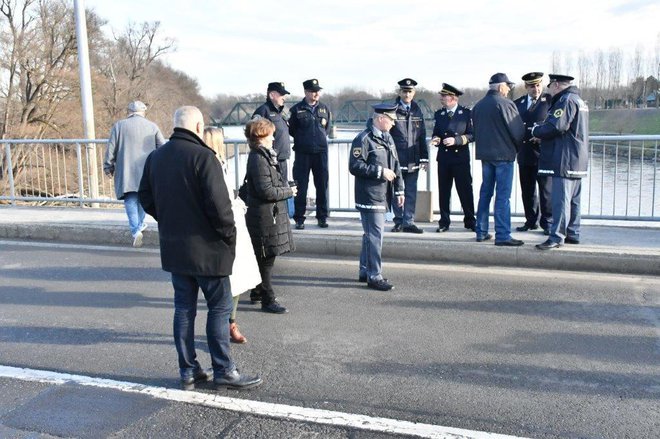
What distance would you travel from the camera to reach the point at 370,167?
253 inches

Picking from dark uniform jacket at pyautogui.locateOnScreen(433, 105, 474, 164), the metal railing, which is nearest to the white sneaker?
the metal railing

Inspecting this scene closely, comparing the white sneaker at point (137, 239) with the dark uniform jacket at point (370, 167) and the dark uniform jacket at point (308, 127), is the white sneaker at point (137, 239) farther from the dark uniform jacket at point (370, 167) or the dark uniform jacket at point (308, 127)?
the dark uniform jacket at point (370, 167)

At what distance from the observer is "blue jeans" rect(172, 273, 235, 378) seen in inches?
167

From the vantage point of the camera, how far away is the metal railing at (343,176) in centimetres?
858

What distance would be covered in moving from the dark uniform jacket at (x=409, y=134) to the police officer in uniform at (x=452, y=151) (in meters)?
0.23

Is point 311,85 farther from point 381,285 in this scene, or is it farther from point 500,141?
point 381,285

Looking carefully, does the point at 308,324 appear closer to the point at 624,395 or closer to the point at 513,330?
the point at 513,330

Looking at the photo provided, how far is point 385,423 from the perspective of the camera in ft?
12.2

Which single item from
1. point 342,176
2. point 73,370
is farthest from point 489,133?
point 73,370

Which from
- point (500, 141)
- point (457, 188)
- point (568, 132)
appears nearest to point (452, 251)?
point (457, 188)

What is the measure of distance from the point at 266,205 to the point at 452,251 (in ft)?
10.1

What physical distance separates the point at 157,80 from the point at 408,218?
73.0 meters

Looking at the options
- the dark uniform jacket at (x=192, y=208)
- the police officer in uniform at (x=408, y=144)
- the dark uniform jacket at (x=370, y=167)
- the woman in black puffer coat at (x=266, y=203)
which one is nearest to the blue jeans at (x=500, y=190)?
the police officer in uniform at (x=408, y=144)

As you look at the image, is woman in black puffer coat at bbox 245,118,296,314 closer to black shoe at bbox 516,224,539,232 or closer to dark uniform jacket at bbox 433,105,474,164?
dark uniform jacket at bbox 433,105,474,164
